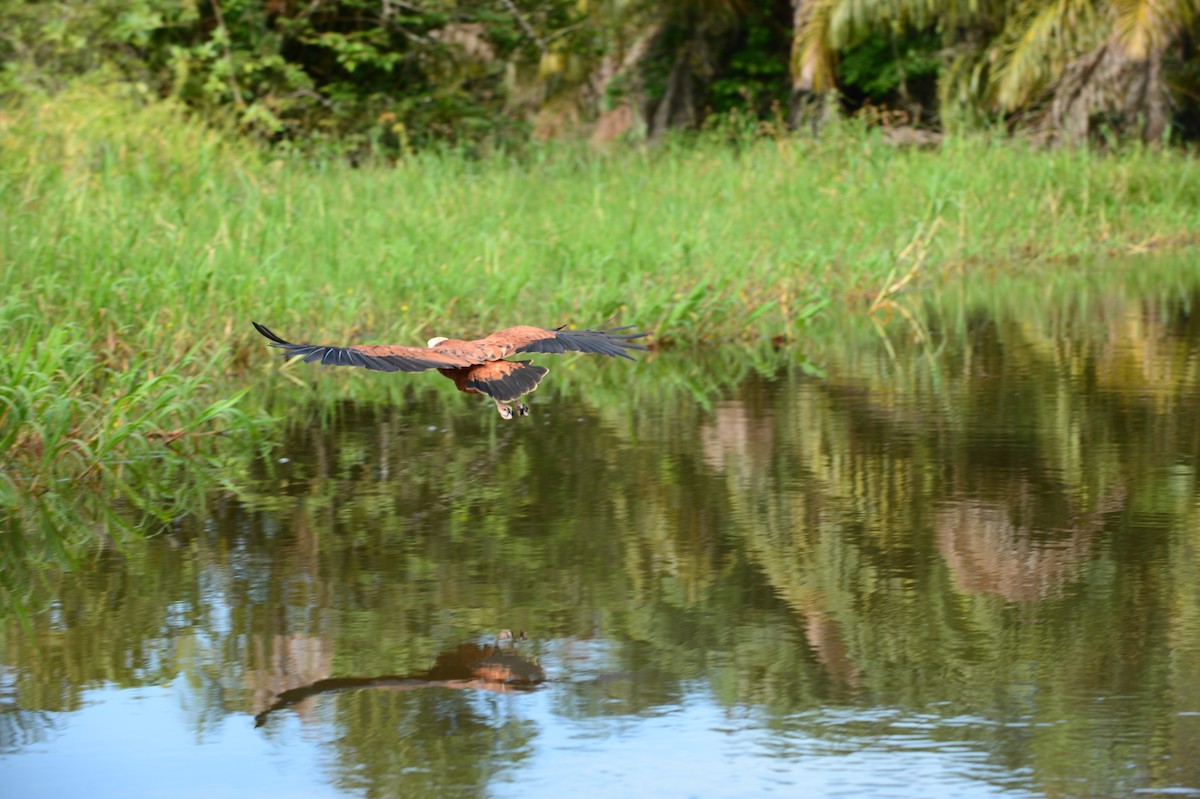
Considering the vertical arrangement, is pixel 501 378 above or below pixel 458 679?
above

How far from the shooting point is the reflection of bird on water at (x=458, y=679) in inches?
154

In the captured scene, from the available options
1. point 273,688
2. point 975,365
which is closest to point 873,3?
point 975,365

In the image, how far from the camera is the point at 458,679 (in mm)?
3969

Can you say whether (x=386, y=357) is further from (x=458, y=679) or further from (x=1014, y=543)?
(x=1014, y=543)

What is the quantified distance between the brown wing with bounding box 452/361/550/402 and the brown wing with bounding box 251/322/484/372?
69mm

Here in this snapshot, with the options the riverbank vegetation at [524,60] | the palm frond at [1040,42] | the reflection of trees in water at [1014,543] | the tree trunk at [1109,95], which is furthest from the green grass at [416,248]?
the reflection of trees in water at [1014,543]

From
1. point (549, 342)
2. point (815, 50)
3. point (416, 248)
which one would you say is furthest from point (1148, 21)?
point (549, 342)

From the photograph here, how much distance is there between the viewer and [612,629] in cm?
433

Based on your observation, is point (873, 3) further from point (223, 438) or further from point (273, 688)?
point (273, 688)

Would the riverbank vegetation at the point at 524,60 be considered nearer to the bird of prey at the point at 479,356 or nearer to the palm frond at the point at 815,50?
the palm frond at the point at 815,50

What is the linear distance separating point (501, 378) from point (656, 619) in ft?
2.56

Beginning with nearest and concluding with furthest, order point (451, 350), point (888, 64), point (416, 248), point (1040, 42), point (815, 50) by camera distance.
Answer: point (451, 350), point (416, 248), point (1040, 42), point (815, 50), point (888, 64)

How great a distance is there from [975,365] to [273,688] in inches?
213

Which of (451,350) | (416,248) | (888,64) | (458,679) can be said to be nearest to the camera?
(458,679)
